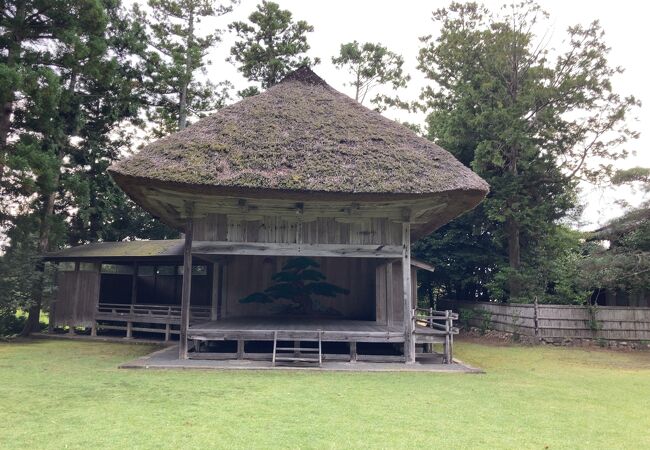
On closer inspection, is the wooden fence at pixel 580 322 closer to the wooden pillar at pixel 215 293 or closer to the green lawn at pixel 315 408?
the green lawn at pixel 315 408

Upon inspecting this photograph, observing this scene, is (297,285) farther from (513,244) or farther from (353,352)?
(513,244)

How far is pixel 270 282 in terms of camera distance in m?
14.1

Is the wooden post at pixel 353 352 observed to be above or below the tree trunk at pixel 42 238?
below

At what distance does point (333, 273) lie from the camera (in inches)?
562

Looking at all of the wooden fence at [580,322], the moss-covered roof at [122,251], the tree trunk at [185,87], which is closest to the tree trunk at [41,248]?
the moss-covered roof at [122,251]

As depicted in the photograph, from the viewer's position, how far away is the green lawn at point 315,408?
16.1 feet

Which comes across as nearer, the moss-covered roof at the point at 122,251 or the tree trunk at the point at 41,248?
the moss-covered roof at the point at 122,251

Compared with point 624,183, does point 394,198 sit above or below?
below

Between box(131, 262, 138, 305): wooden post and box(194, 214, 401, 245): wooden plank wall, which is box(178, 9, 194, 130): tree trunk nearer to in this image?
box(131, 262, 138, 305): wooden post

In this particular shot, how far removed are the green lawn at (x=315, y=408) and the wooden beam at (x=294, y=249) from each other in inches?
101

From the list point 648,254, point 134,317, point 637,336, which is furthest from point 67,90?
point 637,336

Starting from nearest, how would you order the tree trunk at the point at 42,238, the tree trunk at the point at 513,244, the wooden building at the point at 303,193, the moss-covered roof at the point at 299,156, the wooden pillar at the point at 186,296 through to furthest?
the moss-covered roof at the point at 299,156 → the wooden building at the point at 303,193 → the wooden pillar at the point at 186,296 → the tree trunk at the point at 42,238 → the tree trunk at the point at 513,244

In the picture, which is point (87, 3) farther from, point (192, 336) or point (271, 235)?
point (192, 336)

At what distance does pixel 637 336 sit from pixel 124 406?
15.0 m
